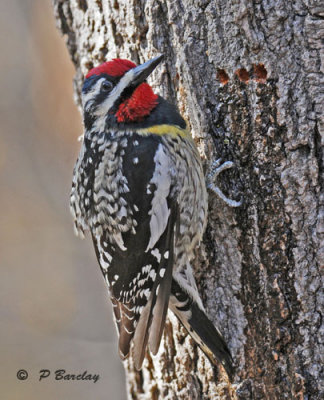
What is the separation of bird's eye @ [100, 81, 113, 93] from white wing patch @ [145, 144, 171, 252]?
0.42m

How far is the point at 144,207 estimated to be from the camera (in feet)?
9.23


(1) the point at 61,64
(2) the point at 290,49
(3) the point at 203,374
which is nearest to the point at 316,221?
(2) the point at 290,49

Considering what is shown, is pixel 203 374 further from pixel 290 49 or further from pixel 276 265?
pixel 290 49

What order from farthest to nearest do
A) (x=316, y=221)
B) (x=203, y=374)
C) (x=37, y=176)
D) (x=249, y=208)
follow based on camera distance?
(x=37, y=176), (x=203, y=374), (x=249, y=208), (x=316, y=221)

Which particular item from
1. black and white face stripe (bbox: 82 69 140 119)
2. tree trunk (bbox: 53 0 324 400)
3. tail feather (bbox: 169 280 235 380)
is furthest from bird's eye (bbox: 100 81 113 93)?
tail feather (bbox: 169 280 235 380)

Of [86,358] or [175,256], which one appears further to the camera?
[86,358]

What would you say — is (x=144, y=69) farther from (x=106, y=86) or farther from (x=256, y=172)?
(x=256, y=172)

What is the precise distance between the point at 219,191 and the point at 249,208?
0.21m

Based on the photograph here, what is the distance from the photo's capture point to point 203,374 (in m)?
2.85

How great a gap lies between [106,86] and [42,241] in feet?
9.58

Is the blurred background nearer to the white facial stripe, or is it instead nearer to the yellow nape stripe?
the white facial stripe

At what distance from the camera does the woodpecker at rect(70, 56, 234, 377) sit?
2754 mm

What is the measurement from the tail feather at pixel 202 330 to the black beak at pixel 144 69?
3.37ft
